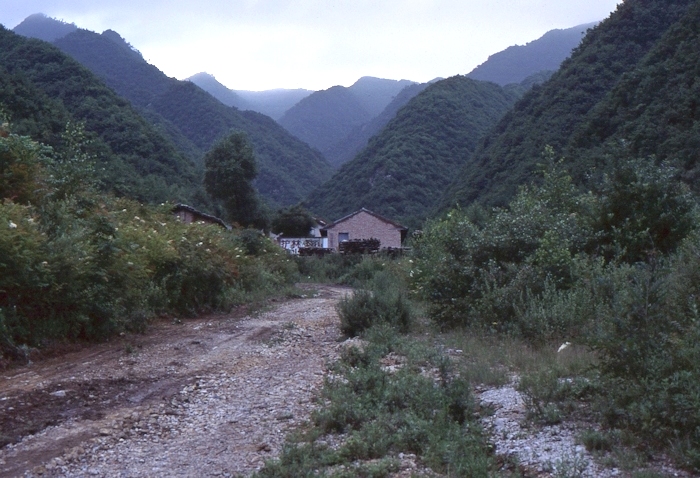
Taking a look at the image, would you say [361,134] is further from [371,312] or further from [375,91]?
[371,312]

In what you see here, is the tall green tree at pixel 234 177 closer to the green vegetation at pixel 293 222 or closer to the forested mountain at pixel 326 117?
the green vegetation at pixel 293 222

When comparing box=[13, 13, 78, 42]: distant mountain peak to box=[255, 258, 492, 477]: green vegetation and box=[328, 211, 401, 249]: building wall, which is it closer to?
box=[328, 211, 401, 249]: building wall

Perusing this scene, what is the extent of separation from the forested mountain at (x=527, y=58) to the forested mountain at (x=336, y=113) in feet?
60.7

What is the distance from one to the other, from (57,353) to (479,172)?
44.3 meters

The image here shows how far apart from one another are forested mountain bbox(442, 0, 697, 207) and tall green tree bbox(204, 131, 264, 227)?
1491cm

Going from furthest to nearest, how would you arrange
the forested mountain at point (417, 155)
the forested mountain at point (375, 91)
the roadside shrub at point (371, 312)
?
the forested mountain at point (375, 91) < the forested mountain at point (417, 155) < the roadside shrub at point (371, 312)

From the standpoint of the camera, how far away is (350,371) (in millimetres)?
8055

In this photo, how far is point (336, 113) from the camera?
13012 cm

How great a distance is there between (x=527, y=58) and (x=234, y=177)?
246ft

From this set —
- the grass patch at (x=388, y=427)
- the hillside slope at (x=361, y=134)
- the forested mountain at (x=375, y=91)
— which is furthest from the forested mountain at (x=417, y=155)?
the forested mountain at (x=375, y=91)

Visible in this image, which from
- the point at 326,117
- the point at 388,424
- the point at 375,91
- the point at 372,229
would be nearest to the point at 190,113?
the point at 372,229

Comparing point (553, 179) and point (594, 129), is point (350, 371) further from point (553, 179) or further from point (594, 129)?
point (594, 129)

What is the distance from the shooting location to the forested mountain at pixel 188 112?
70.7 metres

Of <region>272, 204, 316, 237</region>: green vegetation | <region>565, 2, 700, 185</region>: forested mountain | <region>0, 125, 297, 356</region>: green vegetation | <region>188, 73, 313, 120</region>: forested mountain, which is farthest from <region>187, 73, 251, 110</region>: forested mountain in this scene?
<region>0, 125, 297, 356</region>: green vegetation
